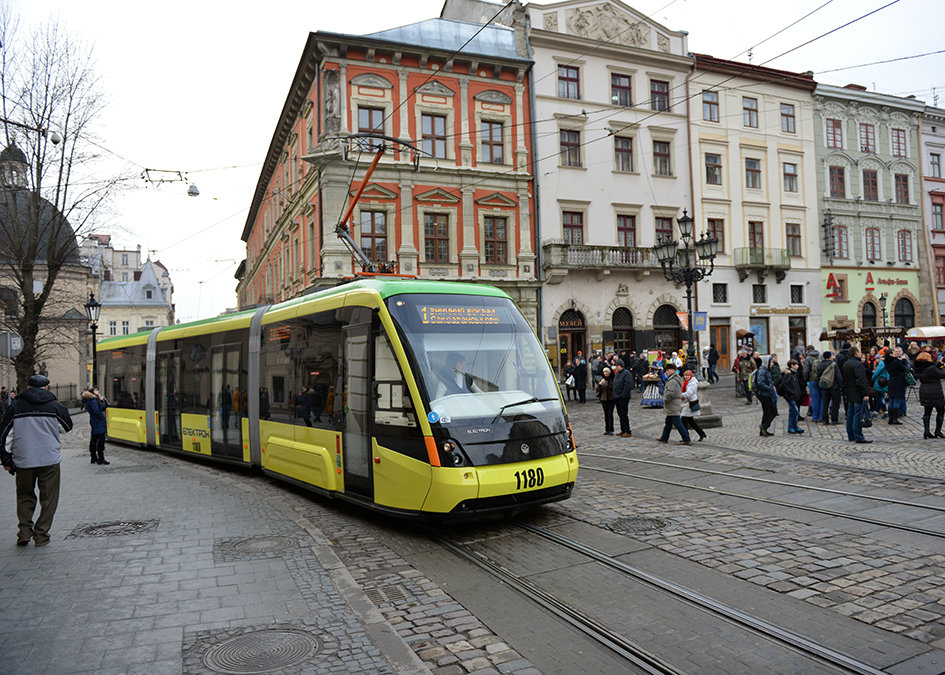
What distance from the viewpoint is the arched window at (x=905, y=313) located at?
137ft

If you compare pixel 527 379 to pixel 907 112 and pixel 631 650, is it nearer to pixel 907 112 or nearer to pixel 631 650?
pixel 631 650

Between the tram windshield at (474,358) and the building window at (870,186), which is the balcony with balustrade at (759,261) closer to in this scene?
the building window at (870,186)

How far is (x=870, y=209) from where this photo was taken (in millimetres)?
40531

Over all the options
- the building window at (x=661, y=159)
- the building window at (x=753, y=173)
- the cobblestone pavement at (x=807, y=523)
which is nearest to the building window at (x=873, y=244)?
the building window at (x=753, y=173)

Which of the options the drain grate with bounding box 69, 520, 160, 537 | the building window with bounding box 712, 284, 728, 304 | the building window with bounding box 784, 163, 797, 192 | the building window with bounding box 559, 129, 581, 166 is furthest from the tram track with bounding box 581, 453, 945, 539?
the building window with bounding box 784, 163, 797, 192

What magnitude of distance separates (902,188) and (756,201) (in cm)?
1178

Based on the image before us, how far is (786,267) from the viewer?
37188 mm

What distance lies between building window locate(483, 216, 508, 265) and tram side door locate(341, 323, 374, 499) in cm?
2350

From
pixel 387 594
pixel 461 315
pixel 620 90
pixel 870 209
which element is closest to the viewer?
pixel 387 594

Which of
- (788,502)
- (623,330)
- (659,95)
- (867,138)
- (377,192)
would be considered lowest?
(788,502)

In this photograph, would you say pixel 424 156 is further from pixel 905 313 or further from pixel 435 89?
pixel 905 313

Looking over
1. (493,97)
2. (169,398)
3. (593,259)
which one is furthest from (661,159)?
(169,398)

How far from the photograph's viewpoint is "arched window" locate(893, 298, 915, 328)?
4169 centimetres

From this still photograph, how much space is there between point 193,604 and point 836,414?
15139 millimetres
